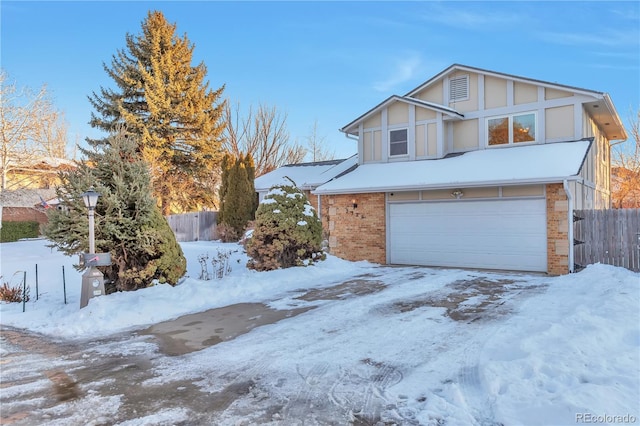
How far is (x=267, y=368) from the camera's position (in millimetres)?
4543

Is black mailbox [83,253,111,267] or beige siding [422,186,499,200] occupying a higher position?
beige siding [422,186,499,200]

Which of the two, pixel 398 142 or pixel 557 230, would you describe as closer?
Answer: pixel 557 230

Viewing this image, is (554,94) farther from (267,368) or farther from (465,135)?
→ (267,368)

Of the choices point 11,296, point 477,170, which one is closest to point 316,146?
point 477,170

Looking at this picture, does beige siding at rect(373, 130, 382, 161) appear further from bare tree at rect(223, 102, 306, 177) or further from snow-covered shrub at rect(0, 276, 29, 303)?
bare tree at rect(223, 102, 306, 177)

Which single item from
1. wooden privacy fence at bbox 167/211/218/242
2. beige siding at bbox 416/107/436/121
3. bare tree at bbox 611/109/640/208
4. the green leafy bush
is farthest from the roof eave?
bare tree at bbox 611/109/640/208

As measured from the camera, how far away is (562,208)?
11.2 meters

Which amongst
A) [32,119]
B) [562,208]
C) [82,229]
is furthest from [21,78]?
[562,208]

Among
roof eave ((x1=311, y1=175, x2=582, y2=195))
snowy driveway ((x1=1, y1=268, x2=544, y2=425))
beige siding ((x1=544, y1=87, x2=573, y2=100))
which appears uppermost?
beige siding ((x1=544, y1=87, x2=573, y2=100))

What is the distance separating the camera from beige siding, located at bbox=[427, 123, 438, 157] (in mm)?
14562

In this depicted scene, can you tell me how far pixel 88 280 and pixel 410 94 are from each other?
12.6m

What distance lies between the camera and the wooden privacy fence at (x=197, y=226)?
2244cm

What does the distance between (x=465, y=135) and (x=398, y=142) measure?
2304 mm

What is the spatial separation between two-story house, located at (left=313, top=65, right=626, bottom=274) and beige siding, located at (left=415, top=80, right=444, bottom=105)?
39 millimetres
